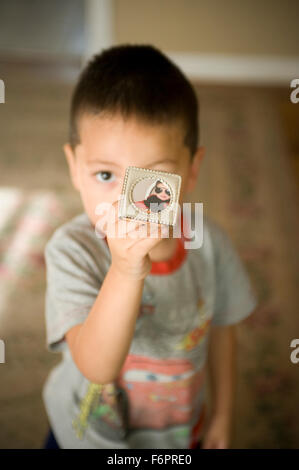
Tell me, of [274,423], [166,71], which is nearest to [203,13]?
[166,71]

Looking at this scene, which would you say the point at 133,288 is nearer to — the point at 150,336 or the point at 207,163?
the point at 150,336

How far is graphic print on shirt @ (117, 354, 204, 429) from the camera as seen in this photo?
68 centimetres

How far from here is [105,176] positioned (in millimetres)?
581

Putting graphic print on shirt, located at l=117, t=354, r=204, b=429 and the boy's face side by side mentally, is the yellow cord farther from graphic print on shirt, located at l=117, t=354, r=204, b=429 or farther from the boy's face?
the boy's face

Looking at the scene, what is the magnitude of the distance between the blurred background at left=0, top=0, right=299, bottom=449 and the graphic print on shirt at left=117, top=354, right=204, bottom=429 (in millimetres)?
449

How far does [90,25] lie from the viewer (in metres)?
2.42

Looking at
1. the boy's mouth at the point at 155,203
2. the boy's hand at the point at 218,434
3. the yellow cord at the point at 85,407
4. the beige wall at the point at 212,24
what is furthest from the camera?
the beige wall at the point at 212,24

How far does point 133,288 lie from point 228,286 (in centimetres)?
33

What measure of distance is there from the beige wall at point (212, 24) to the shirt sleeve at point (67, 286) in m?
2.13

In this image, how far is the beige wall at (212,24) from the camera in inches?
92.9

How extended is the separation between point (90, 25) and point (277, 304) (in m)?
1.94
